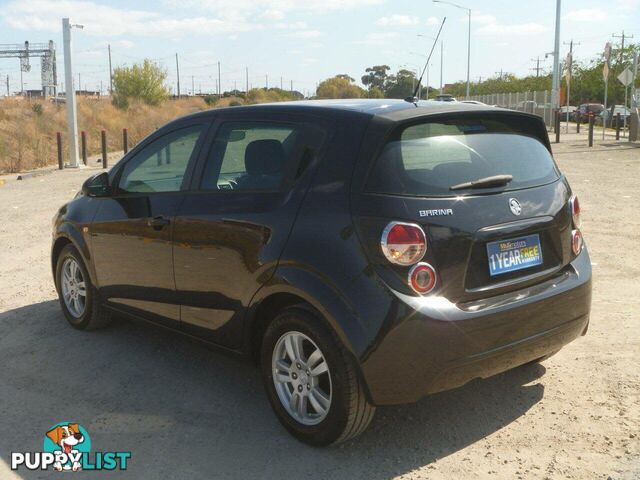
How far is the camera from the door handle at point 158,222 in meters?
4.63

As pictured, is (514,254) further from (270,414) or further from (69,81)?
(69,81)

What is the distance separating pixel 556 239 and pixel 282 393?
5.58 ft

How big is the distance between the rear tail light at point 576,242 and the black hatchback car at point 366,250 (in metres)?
0.02

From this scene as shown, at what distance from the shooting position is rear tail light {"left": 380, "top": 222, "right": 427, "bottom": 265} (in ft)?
11.1

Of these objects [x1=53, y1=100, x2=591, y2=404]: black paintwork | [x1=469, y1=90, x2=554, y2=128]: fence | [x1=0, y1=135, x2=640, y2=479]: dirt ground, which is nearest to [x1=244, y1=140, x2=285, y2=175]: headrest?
[x1=53, y1=100, x2=591, y2=404]: black paintwork

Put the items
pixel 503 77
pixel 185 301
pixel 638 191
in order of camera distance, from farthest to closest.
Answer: pixel 503 77, pixel 638 191, pixel 185 301

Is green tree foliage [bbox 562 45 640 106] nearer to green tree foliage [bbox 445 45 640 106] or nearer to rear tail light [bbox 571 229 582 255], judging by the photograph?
green tree foliage [bbox 445 45 640 106]

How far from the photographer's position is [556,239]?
4020 mm

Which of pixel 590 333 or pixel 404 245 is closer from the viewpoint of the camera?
pixel 404 245

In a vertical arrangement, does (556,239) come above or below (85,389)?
above

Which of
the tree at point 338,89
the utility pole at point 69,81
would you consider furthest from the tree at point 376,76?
the utility pole at point 69,81

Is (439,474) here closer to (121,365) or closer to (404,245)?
(404,245)

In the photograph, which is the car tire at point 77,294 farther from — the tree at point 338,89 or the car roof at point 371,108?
the tree at point 338,89

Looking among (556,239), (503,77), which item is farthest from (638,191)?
(503,77)
